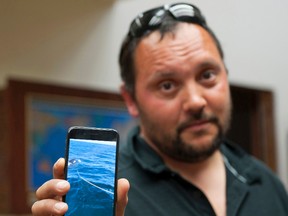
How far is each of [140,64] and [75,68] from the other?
66cm

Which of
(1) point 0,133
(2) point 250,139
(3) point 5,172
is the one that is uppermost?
(1) point 0,133

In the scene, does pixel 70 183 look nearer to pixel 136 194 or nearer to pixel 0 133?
pixel 136 194

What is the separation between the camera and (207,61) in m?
0.69

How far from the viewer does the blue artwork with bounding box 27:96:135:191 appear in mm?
1212

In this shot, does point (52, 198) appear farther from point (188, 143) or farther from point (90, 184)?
point (188, 143)

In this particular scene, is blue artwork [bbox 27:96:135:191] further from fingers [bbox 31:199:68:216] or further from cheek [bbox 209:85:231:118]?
fingers [bbox 31:199:68:216]

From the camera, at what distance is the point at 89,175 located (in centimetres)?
42

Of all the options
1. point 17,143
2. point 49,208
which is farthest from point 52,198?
point 17,143

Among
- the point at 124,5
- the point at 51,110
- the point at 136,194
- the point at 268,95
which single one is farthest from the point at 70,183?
the point at 268,95

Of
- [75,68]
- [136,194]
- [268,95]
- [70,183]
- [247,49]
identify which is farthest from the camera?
[268,95]

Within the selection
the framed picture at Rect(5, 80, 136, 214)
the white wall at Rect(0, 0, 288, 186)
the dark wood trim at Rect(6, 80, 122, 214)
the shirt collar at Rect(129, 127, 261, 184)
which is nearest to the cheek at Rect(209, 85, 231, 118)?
the shirt collar at Rect(129, 127, 261, 184)

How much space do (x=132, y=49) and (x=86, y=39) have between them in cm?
64

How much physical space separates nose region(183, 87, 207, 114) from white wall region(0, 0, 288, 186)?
32 cm

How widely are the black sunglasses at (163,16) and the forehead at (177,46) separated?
12mm
